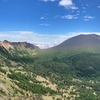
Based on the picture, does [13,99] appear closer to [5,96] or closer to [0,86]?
[5,96]

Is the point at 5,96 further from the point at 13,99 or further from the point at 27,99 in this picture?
the point at 27,99

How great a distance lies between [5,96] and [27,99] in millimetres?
30170

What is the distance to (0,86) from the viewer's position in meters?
193

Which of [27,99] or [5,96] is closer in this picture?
[5,96]

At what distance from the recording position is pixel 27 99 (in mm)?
199250

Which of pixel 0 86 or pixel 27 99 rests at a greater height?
pixel 0 86

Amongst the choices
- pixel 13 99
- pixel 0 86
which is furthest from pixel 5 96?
pixel 0 86

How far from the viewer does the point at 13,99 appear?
176 m

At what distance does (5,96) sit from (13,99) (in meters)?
6.97

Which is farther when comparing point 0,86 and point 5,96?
point 0,86

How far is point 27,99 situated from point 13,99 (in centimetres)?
2523

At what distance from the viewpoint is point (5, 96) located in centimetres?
17438

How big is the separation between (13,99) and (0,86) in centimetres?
2306

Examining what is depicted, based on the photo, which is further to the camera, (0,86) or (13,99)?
(0,86)
